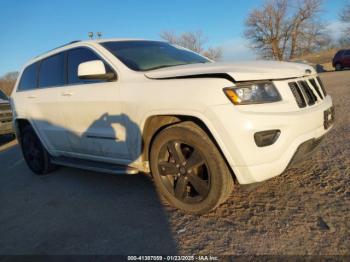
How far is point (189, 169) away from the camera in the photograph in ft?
9.32

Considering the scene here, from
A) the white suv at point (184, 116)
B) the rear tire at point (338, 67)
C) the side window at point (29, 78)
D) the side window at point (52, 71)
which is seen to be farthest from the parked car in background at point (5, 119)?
the rear tire at point (338, 67)

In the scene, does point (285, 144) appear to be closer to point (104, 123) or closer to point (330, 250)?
point (330, 250)

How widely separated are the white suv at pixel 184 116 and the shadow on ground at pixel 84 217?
0.40m

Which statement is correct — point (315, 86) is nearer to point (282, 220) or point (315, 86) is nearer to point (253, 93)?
point (253, 93)

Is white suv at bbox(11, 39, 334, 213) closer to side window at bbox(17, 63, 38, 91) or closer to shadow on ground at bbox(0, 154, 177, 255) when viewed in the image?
shadow on ground at bbox(0, 154, 177, 255)

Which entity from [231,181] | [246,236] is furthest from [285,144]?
[246,236]

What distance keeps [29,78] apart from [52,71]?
86 centimetres

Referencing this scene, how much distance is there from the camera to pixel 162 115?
2.93 metres

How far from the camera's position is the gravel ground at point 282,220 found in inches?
90.3

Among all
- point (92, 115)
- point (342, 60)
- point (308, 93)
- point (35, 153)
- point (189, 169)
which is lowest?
point (342, 60)

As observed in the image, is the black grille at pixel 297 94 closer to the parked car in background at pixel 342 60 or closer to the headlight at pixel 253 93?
the headlight at pixel 253 93

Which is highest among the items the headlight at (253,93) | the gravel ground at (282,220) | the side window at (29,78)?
the headlight at (253,93)

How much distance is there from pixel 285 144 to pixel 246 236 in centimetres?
82

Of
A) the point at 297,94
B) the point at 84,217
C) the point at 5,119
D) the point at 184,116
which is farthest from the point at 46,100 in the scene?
the point at 5,119
